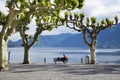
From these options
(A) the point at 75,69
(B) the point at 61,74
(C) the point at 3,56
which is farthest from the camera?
(A) the point at 75,69

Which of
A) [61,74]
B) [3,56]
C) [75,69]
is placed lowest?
[75,69]

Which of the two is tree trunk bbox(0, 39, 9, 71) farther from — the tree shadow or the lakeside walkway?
the tree shadow

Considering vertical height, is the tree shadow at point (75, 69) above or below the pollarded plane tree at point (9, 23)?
below

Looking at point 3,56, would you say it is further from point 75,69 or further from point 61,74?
point 75,69

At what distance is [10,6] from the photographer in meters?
32.6

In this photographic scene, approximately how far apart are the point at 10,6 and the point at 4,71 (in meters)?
5.71

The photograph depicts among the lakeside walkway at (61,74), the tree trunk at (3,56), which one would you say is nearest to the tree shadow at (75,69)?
the lakeside walkway at (61,74)

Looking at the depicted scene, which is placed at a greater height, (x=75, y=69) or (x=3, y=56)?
(x=3, y=56)

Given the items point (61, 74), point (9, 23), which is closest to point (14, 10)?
point (9, 23)

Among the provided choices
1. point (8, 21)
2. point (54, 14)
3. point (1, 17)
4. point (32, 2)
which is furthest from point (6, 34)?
point (54, 14)

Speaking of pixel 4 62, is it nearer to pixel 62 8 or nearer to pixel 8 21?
pixel 8 21

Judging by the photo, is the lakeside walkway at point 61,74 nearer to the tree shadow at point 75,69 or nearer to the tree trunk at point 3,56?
the tree shadow at point 75,69

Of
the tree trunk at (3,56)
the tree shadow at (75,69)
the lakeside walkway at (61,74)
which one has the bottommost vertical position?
the tree shadow at (75,69)

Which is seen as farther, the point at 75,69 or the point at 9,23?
the point at 75,69
